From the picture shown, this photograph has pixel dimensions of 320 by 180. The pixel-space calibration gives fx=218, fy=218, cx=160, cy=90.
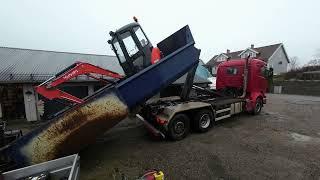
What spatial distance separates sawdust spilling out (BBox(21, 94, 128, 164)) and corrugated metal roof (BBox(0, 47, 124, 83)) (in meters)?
8.24

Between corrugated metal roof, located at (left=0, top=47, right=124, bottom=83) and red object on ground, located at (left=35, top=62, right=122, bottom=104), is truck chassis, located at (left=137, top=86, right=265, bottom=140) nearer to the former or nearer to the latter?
red object on ground, located at (left=35, top=62, right=122, bottom=104)

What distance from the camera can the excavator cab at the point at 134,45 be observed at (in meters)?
6.76

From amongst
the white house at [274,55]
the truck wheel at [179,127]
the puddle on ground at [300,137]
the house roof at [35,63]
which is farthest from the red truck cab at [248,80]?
the white house at [274,55]

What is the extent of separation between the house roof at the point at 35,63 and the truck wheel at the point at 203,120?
507 cm

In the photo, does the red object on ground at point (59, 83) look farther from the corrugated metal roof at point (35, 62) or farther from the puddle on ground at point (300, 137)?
the corrugated metal roof at point (35, 62)

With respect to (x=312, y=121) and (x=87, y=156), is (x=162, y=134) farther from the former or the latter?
(x=312, y=121)

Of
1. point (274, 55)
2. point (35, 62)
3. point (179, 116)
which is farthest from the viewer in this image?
point (274, 55)

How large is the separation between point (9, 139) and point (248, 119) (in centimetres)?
883

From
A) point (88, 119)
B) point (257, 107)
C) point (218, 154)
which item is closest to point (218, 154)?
point (218, 154)

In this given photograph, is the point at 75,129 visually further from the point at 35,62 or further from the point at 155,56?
the point at 35,62

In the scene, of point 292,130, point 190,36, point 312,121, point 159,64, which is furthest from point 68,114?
point 312,121

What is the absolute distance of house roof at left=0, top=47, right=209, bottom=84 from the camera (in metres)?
11.9

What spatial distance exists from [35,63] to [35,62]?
0.56 ft

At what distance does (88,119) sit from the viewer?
16.6 feet
